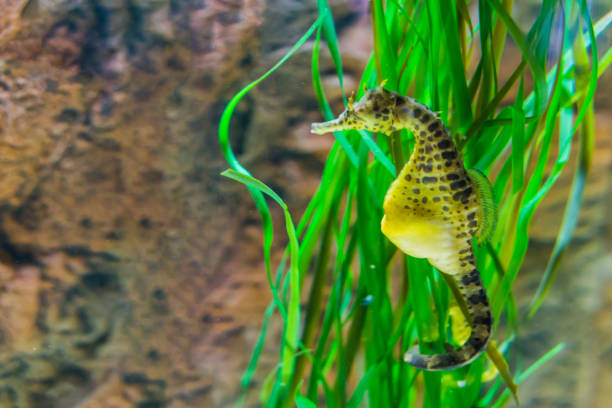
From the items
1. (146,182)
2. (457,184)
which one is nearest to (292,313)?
(457,184)

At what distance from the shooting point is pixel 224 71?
5.73 feet

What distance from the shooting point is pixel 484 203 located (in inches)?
36.9

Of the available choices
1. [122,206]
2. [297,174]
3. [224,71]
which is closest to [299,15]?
[224,71]

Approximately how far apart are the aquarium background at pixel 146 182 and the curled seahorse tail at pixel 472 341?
0.87 meters

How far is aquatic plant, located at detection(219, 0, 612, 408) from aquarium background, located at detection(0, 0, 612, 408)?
0.61 meters

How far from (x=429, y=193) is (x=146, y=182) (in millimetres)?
1216

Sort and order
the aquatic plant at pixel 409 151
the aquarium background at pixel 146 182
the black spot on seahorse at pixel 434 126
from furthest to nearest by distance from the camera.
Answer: the aquarium background at pixel 146 182 → the aquatic plant at pixel 409 151 → the black spot on seahorse at pixel 434 126

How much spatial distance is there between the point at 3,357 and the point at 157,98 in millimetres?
1147

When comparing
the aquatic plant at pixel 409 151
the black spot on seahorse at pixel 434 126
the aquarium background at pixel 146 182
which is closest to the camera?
the black spot on seahorse at pixel 434 126

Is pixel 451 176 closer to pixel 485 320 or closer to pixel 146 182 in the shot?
pixel 485 320

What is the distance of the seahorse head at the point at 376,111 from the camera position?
0.87m

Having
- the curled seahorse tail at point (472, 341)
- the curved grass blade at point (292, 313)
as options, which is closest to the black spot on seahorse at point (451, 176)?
the curled seahorse tail at point (472, 341)

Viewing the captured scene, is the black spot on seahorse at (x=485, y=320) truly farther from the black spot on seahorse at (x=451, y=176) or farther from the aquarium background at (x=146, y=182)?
the aquarium background at (x=146, y=182)

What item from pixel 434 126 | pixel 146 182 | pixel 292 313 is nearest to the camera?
pixel 434 126
